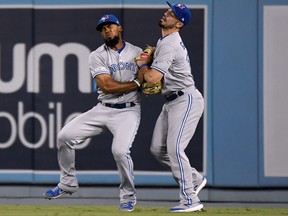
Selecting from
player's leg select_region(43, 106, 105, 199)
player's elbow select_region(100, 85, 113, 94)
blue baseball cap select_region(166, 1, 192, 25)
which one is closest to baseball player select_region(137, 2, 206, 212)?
blue baseball cap select_region(166, 1, 192, 25)

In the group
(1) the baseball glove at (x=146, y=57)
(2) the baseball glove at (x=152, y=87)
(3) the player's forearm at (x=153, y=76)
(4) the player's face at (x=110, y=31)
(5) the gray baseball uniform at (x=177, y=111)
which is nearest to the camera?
(3) the player's forearm at (x=153, y=76)

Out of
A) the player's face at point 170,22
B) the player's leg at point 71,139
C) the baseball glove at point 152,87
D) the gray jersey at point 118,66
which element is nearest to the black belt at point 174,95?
the baseball glove at point 152,87

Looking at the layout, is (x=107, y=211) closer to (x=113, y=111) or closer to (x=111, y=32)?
(x=113, y=111)

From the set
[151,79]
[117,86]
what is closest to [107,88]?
[117,86]

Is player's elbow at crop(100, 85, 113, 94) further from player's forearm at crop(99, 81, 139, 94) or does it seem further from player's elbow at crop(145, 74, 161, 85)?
player's elbow at crop(145, 74, 161, 85)

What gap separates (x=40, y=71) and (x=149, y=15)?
1288mm

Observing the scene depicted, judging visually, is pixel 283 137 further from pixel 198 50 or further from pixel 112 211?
pixel 112 211

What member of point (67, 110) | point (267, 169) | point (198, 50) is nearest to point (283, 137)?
point (267, 169)

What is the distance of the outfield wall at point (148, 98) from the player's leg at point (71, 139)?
216 cm

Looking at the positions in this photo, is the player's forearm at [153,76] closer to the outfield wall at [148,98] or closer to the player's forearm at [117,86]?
the player's forearm at [117,86]

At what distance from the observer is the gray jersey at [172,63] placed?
11602 mm

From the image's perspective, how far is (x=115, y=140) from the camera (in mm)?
12055

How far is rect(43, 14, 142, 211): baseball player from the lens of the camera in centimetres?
1202

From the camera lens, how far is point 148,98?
47.2 feet
